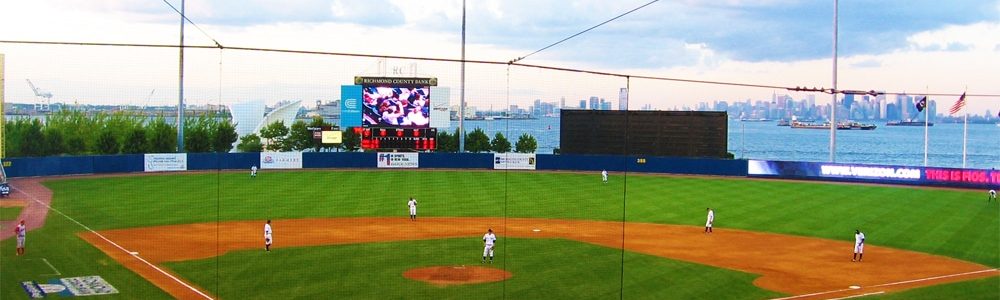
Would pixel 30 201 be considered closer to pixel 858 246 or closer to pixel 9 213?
pixel 9 213

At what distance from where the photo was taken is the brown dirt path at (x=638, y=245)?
→ 22.7 m

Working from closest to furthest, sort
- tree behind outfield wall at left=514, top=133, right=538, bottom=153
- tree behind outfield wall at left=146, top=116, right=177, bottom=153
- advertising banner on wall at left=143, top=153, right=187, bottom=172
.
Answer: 1. advertising banner on wall at left=143, top=153, right=187, bottom=172
2. tree behind outfield wall at left=146, top=116, right=177, bottom=153
3. tree behind outfield wall at left=514, top=133, right=538, bottom=153

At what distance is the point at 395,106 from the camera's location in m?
46.2

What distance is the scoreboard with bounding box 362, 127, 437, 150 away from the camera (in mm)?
46500

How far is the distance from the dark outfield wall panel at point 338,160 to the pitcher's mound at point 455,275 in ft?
104

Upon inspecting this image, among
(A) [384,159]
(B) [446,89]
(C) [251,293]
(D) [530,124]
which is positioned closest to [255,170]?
(A) [384,159]

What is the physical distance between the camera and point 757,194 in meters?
43.4

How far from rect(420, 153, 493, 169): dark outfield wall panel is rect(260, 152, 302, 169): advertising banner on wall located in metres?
7.59

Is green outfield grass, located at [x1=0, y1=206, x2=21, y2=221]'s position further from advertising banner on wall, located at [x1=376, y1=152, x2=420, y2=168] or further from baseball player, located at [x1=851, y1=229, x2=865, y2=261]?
baseball player, located at [x1=851, y1=229, x2=865, y2=261]

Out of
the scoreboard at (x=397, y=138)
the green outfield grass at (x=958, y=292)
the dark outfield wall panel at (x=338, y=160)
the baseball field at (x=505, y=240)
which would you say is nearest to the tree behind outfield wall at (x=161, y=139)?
the baseball field at (x=505, y=240)

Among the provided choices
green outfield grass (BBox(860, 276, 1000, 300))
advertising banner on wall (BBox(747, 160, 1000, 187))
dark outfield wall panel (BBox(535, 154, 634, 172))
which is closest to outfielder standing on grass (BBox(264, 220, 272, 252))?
green outfield grass (BBox(860, 276, 1000, 300))

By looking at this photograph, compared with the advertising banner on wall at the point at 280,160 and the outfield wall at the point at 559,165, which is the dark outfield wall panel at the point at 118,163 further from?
the advertising banner on wall at the point at 280,160

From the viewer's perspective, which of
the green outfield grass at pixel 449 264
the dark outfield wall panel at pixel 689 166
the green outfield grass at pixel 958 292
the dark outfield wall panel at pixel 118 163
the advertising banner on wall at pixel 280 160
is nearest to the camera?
the green outfield grass at pixel 449 264

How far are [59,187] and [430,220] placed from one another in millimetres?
19113
